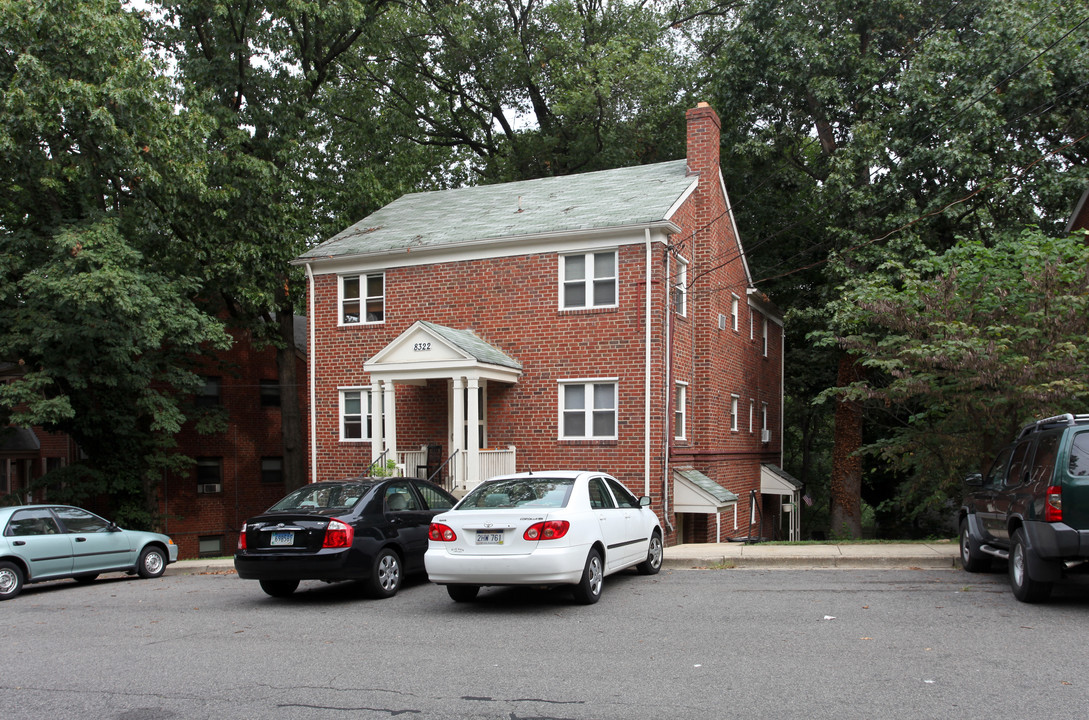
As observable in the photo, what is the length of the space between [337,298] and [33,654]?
48.5 ft

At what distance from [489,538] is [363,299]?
13.5m

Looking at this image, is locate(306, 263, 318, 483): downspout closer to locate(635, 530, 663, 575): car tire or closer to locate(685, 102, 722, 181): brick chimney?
locate(685, 102, 722, 181): brick chimney

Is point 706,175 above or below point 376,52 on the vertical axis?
below

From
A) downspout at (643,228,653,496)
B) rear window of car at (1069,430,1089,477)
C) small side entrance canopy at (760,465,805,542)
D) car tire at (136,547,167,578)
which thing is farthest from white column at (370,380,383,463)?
rear window of car at (1069,430,1089,477)

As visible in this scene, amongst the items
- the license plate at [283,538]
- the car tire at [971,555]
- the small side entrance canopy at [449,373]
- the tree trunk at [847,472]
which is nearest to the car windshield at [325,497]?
the license plate at [283,538]

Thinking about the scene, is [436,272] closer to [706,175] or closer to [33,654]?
[706,175]

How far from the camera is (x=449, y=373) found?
18.6m

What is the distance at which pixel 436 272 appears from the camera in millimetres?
21109

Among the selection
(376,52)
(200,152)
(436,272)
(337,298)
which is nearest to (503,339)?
(436,272)

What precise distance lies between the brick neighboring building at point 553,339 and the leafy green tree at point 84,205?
3925 millimetres

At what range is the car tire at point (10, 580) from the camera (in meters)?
12.8

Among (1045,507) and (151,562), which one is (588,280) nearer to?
(151,562)

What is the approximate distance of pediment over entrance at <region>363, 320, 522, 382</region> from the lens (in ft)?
60.5

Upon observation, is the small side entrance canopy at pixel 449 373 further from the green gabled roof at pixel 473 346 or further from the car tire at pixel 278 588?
the car tire at pixel 278 588
